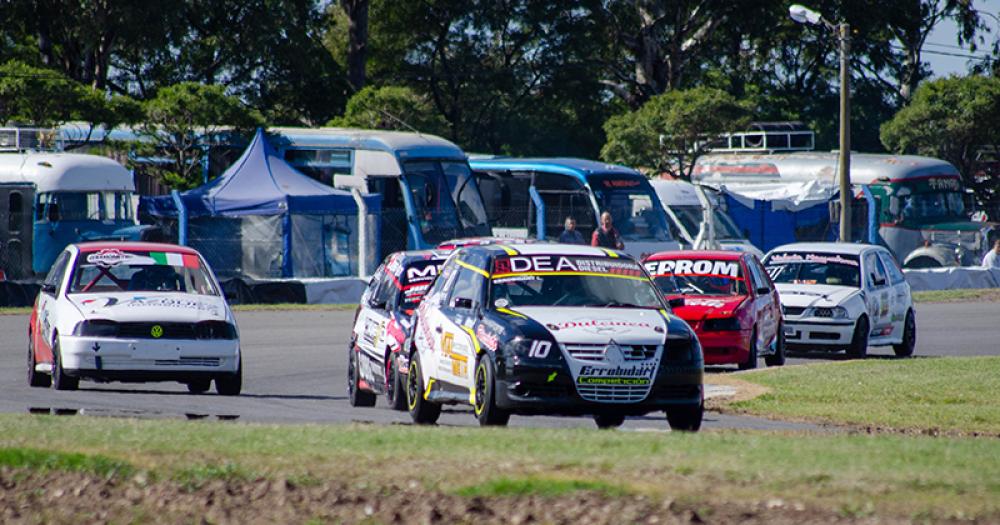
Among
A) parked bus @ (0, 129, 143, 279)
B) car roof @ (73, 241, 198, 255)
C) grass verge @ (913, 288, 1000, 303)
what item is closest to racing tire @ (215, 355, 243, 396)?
car roof @ (73, 241, 198, 255)

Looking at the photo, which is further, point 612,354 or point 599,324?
point 599,324

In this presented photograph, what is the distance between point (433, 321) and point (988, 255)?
28.6 m

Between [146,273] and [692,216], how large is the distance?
25.2m

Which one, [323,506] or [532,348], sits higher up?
[532,348]

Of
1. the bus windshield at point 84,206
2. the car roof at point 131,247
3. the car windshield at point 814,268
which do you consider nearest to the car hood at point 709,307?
the car windshield at point 814,268

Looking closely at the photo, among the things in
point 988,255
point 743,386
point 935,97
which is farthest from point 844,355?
point 935,97

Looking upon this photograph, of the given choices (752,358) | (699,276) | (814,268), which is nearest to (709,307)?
(752,358)

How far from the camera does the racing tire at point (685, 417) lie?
12.1 metres

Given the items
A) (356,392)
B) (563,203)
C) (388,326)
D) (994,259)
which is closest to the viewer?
(388,326)

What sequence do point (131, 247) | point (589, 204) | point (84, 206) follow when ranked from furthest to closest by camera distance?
point (589, 204)
point (84, 206)
point (131, 247)

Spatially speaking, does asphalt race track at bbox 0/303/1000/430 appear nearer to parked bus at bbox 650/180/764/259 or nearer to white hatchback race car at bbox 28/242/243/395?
white hatchback race car at bbox 28/242/243/395

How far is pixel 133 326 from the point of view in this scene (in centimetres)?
1516

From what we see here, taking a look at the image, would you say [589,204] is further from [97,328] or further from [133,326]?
[97,328]

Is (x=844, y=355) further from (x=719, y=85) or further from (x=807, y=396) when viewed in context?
(x=719, y=85)
